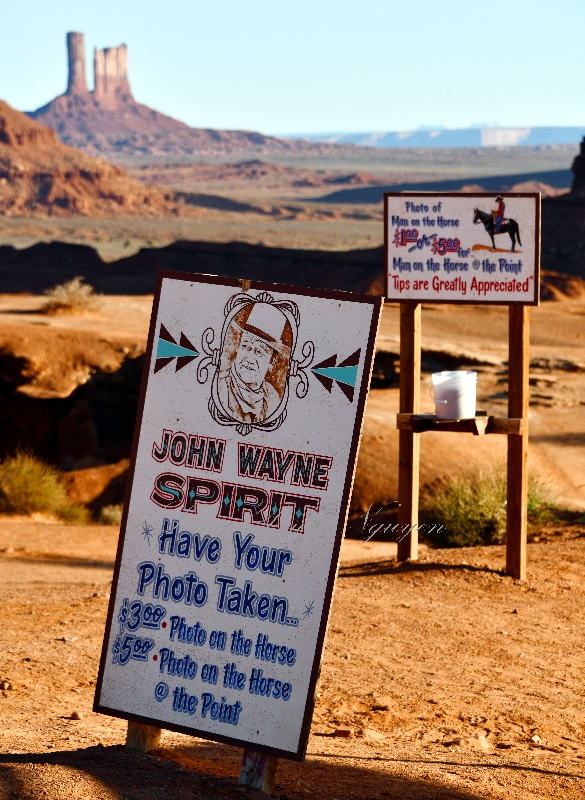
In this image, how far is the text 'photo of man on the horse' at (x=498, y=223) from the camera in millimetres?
7898

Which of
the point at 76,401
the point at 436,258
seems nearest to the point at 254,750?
the point at 436,258

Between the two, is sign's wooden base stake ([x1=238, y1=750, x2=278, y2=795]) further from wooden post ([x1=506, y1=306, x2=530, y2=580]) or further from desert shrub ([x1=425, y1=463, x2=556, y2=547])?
desert shrub ([x1=425, y1=463, x2=556, y2=547])

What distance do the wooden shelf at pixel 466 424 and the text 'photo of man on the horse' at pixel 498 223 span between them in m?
1.37

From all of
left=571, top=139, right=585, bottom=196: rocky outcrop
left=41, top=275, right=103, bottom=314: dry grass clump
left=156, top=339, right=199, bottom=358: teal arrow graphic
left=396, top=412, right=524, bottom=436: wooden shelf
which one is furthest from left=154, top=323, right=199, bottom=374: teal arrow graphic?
left=571, top=139, right=585, bottom=196: rocky outcrop

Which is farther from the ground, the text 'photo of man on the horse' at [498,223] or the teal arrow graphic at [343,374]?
the text 'photo of man on the horse' at [498,223]

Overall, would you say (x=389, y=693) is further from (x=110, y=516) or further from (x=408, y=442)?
(x=110, y=516)

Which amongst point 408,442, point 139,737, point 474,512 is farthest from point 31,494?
point 139,737

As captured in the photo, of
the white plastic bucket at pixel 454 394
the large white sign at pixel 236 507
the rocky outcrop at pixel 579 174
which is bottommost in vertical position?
the large white sign at pixel 236 507

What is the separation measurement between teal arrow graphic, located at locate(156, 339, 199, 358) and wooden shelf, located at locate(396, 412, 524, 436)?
3.90 m

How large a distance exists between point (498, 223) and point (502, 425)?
1.60 metres

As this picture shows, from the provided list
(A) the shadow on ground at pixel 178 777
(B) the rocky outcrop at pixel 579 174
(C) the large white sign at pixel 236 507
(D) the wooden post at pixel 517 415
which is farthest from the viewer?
(B) the rocky outcrop at pixel 579 174

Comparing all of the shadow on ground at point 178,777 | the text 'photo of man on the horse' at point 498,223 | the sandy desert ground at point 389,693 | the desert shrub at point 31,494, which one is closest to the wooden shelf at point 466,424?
the sandy desert ground at point 389,693

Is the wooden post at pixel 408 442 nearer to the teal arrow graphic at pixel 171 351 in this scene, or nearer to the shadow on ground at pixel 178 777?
the shadow on ground at pixel 178 777

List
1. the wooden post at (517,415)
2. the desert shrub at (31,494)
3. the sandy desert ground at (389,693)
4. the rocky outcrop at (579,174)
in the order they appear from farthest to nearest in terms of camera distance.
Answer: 1. the rocky outcrop at (579,174)
2. the desert shrub at (31,494)
3. the wooden post at (517,415)
4. the sandy desert ground at (389,693)
